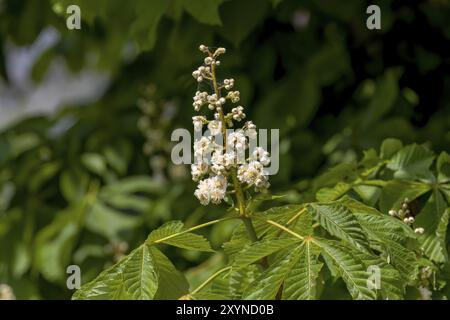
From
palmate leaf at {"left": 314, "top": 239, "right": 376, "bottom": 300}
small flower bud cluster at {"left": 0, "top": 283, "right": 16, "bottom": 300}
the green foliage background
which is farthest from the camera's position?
the green foliage background

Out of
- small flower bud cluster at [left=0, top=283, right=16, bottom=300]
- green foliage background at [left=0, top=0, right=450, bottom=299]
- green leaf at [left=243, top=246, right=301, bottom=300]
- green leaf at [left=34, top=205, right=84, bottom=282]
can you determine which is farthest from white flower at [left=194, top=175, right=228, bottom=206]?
green leaf at [left=34, top=205, right=84, bottom=282]

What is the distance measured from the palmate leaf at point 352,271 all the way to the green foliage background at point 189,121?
3.16 ft

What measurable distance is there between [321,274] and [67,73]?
2355mm

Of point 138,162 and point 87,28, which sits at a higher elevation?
point 87,28

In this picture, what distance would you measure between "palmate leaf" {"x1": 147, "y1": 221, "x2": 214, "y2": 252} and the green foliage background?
877 millimetres

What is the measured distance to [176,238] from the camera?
1182mm

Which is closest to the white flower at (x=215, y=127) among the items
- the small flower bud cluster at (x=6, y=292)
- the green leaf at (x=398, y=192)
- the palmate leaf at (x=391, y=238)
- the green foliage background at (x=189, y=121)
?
the palmate leaf at (x=391, y=238)

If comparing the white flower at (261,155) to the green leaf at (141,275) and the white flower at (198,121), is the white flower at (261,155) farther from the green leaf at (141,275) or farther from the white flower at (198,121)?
the green leaf at (141,275)

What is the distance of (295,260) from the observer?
44.2 inches

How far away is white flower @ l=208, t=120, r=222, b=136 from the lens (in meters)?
1.15

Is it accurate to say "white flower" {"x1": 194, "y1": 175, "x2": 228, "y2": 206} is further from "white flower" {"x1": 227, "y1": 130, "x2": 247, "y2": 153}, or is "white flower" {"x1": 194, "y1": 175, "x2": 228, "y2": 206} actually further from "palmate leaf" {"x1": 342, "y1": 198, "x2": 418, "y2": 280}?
"palmate leaf" {"x1": 342, "y1": 198, "x2": 418, "y2": 280}

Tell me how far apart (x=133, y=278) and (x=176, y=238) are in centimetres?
8
